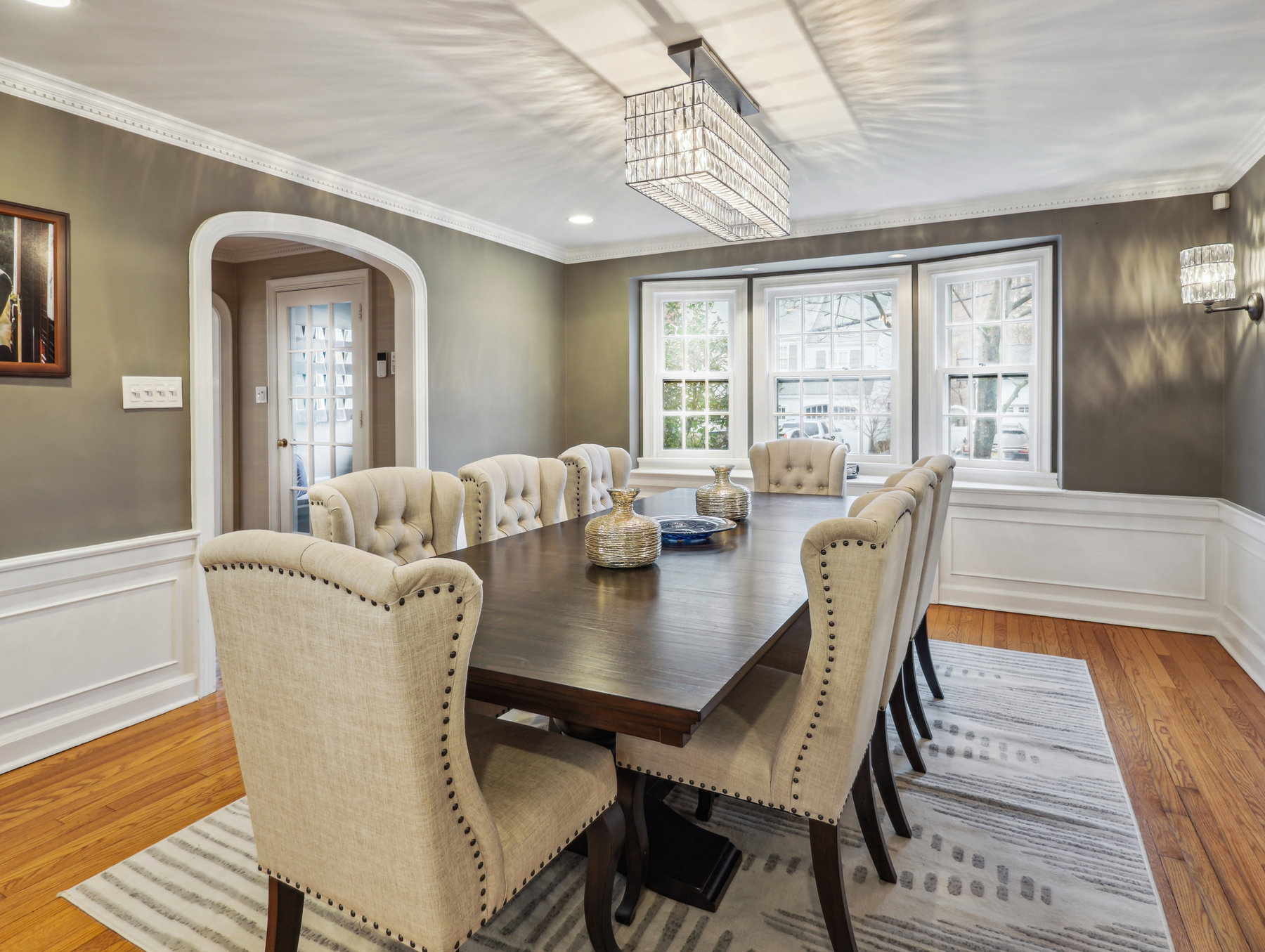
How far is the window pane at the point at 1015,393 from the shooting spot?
14.8ft

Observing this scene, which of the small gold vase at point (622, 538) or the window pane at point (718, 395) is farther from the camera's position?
the window pane at point (718, 395)

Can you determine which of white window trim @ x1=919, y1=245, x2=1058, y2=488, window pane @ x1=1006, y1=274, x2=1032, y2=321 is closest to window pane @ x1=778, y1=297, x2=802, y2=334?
white window trim @ x1=919, y1=245, x2=1058, y2=488

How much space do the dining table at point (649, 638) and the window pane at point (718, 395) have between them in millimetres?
2856

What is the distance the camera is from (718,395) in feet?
18.2

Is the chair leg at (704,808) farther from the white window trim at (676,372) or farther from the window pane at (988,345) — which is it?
the window pane at (988,345)

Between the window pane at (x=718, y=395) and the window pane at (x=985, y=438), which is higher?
the window pane at (x=718, y=395)

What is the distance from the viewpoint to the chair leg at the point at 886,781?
78.3 inches

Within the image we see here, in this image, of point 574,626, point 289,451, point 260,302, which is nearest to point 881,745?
point 574,626

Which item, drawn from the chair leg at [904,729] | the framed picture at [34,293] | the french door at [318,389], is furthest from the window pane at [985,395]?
the framed picture at [34,293]

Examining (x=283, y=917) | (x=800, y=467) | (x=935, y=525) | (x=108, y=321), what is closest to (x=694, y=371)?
(x=800, y=467)

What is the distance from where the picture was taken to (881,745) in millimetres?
1999

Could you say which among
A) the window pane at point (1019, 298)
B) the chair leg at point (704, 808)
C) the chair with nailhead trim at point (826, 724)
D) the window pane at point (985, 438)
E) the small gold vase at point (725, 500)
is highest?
the window pane at point (1019, 298)

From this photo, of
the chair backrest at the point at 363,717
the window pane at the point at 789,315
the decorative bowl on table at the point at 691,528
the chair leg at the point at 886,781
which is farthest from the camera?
the window pane at the point at 789,315

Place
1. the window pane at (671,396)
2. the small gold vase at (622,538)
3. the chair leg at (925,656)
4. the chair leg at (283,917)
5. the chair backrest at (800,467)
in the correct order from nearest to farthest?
the chair leg at (283,917) → the small gold vase at (622,538) → the chair leg at (925,656) → the chair backrest at (800,467) → the window pane at (671,396)
